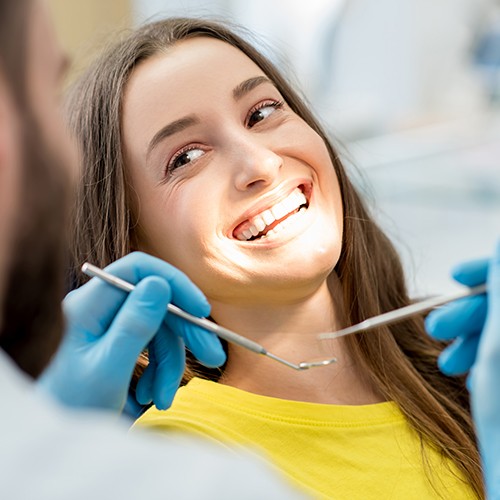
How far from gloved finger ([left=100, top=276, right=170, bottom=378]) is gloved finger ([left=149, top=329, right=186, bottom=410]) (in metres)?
0.12

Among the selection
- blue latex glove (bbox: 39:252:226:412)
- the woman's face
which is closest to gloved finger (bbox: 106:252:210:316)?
blue latex glove (bbox: 39:252:226:412)

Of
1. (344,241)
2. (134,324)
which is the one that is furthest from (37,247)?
(344,241)

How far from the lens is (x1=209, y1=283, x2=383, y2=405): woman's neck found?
150 cm

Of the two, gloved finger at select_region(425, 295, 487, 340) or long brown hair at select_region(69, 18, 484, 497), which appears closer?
gloved finger at select_region(425, 295, 487, 340)

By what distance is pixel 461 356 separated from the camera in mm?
1169

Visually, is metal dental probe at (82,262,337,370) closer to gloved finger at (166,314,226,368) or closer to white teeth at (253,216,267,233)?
gloved finger at (166,314,226,368)

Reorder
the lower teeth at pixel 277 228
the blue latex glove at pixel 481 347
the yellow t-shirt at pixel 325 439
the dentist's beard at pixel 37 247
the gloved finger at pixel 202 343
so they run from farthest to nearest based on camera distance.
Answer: the lower teeth at pixel 277 228 < the yellow t-shirt at pixel 325 439 < the gloved finger at pixel 202 343 < the blue latex glove at pixel 481 347 < the dentist's beard at pixel 37 247

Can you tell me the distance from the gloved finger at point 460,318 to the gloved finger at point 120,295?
29cm

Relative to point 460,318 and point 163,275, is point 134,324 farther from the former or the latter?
point 460,318

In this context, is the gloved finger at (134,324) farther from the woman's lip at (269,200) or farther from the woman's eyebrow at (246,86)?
the woman's eyebrow at (246,86)

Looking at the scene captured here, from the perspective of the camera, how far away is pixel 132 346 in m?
1.17

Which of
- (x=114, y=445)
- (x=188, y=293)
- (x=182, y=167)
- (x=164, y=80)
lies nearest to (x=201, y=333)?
(x=188, y=293)

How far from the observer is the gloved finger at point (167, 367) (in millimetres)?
1281

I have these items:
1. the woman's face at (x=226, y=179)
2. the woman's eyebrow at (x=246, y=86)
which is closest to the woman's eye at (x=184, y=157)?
the woman's face at (x=226, y=179)
